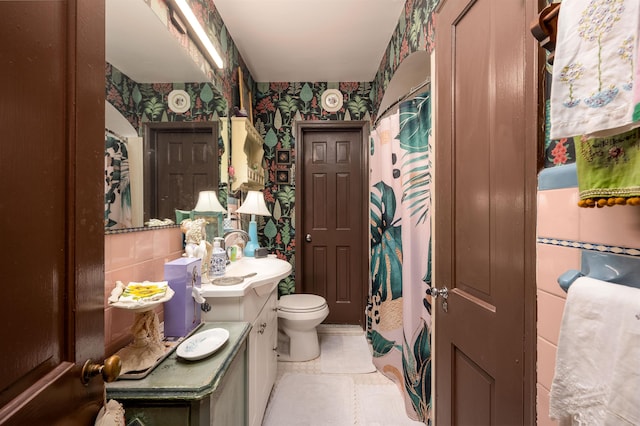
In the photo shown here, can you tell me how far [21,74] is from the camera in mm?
386

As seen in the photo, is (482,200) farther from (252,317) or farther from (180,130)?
(180,130)

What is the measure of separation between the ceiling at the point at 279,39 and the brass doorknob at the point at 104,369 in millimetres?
957

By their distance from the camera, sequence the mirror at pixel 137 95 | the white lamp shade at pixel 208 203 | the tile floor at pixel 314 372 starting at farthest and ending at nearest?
the tile floor at pixel 314 372
the white lamp shade at pixel 208 203
the mirror at pixel 137 95

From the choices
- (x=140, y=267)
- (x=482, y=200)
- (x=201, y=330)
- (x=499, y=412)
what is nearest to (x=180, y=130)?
(x=140, y=267)

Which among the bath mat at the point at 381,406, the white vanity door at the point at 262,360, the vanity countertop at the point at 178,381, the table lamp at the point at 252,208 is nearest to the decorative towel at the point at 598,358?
the vanity countertop at the point at 178,381

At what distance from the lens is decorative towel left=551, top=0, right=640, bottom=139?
431 millimetres

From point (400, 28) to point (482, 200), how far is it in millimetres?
1674

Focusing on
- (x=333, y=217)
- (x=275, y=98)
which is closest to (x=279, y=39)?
(x=275, y=98)

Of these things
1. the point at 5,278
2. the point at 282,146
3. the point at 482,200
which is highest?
the point at 282,146

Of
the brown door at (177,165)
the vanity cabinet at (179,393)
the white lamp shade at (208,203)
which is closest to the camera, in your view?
the vanity cabinet at (179,393)

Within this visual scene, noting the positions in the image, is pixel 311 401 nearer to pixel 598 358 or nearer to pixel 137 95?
pixel 598 358

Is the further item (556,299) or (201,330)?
(201,330)

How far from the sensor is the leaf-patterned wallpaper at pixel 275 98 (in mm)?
1173

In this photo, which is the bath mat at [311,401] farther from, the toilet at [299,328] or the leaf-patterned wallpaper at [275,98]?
the leaf-patterned wallpaper at [275,98]
